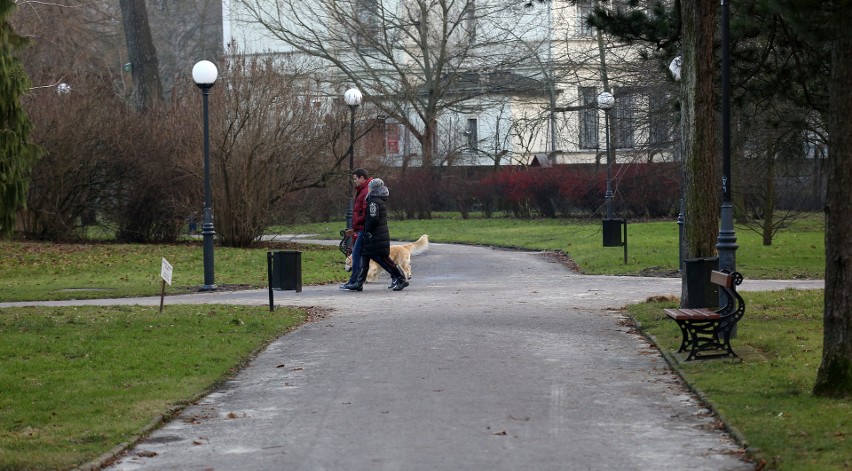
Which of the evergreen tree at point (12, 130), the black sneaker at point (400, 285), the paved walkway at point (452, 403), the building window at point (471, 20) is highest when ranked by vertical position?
the building window at point (471, 20)

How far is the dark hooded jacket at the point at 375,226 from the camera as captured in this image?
20.7 m

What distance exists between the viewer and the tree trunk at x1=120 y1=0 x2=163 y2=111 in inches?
1587

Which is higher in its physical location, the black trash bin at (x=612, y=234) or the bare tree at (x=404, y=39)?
the bare tree at (x=404, y=39)

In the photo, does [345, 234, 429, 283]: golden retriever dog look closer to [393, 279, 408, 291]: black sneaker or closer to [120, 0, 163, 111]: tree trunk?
[393, 279, 408, 291]: black sneaker

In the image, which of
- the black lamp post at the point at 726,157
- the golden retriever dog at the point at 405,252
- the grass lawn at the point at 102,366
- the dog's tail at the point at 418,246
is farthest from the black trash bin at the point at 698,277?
the dog's tail at the point at 418,246

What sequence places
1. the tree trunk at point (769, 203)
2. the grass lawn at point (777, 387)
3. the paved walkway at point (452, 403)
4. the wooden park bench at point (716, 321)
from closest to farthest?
1. the grass lawn at point (777, 387)
2. the paved walkway at point (452, 403)
3. the wooden park bench at point (716, 321)
4. the tree trunk at point (769, 203)

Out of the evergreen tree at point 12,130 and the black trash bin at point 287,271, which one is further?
the black trash bin at point 287,271

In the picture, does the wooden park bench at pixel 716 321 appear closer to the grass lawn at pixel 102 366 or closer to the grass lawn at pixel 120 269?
the grass lawn at pixel 102 366

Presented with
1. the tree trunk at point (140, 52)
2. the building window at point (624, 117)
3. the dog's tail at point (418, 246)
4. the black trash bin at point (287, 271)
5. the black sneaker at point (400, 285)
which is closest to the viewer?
the black trash bin at point (287, 271)

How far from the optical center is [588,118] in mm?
49844

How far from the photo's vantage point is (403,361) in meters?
12.6

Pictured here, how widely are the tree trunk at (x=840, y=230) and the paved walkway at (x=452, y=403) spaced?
1174 millimetres

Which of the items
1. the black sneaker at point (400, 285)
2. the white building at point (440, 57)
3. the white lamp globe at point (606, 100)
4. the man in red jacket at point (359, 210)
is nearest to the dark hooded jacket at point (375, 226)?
the man in red jacket at point (359, 210)

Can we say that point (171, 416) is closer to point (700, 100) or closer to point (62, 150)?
point (700, 100)
